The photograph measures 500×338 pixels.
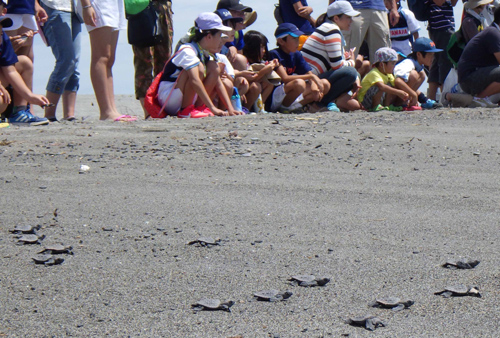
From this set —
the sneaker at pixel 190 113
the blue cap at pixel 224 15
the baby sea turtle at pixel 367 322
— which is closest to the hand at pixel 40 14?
the sneaker at pixel 190 113

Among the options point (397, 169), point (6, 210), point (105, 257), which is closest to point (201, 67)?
point (397, 169)

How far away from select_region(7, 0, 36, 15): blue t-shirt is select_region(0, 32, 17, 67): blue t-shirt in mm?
230

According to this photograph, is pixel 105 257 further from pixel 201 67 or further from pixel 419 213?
pixel 201 67

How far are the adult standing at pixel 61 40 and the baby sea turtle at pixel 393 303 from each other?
4486mm

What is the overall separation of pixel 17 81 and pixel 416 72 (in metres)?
4.37

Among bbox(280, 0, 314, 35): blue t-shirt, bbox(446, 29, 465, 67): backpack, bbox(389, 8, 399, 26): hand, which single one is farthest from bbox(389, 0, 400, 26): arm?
bbox(280, 0, 314, 35): blue t-shirt

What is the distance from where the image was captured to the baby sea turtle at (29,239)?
2793mm

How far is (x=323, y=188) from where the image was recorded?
3834 mm

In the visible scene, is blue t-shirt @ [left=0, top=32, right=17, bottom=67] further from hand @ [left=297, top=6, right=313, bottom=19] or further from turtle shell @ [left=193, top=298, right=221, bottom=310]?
turtle shell @ [left=193, top=298, right=221, bottom=310]

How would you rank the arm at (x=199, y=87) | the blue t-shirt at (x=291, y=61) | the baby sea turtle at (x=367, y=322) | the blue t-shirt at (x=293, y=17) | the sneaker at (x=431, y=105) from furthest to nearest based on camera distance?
1. the blue t-shirt at (x=293, y=17)
2. the sneaker at (x=431, y=105)
3. the blue t-shirt at (x=291, y=61)
4. the arm at (x=199, y=87)
5. the baby sea turtle at (x=367, y=322)

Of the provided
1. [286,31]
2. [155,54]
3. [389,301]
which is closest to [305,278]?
[389,301]

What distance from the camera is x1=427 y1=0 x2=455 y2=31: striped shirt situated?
863cm

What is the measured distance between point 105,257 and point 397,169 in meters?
2.28

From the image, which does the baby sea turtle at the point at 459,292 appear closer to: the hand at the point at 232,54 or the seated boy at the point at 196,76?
the seated boy at the point at 196,76
